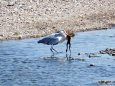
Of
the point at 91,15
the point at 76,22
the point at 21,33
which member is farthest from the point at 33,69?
the point at 91,15

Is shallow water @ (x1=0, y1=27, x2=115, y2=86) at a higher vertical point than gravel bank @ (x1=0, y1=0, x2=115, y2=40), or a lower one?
lower

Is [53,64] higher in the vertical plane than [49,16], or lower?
lower

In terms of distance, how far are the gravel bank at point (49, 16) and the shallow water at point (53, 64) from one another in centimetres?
172

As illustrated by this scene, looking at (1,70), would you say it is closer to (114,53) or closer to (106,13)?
(114,53)

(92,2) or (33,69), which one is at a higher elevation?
(92,2)

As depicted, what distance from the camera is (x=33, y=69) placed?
52.2ft

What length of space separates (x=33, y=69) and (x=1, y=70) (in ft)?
3.34

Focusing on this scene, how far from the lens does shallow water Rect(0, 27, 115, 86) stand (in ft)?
46.9

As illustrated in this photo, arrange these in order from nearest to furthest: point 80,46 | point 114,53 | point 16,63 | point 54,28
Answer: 1. point 16,63
2. point 114,53
3. point 80,46
4. point 54,28

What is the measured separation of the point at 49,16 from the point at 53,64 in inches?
369

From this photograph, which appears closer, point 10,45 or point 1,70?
point 1,70

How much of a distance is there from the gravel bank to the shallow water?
1722 mm

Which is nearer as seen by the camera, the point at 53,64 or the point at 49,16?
the point at 53,64

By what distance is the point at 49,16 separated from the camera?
25922 mm
